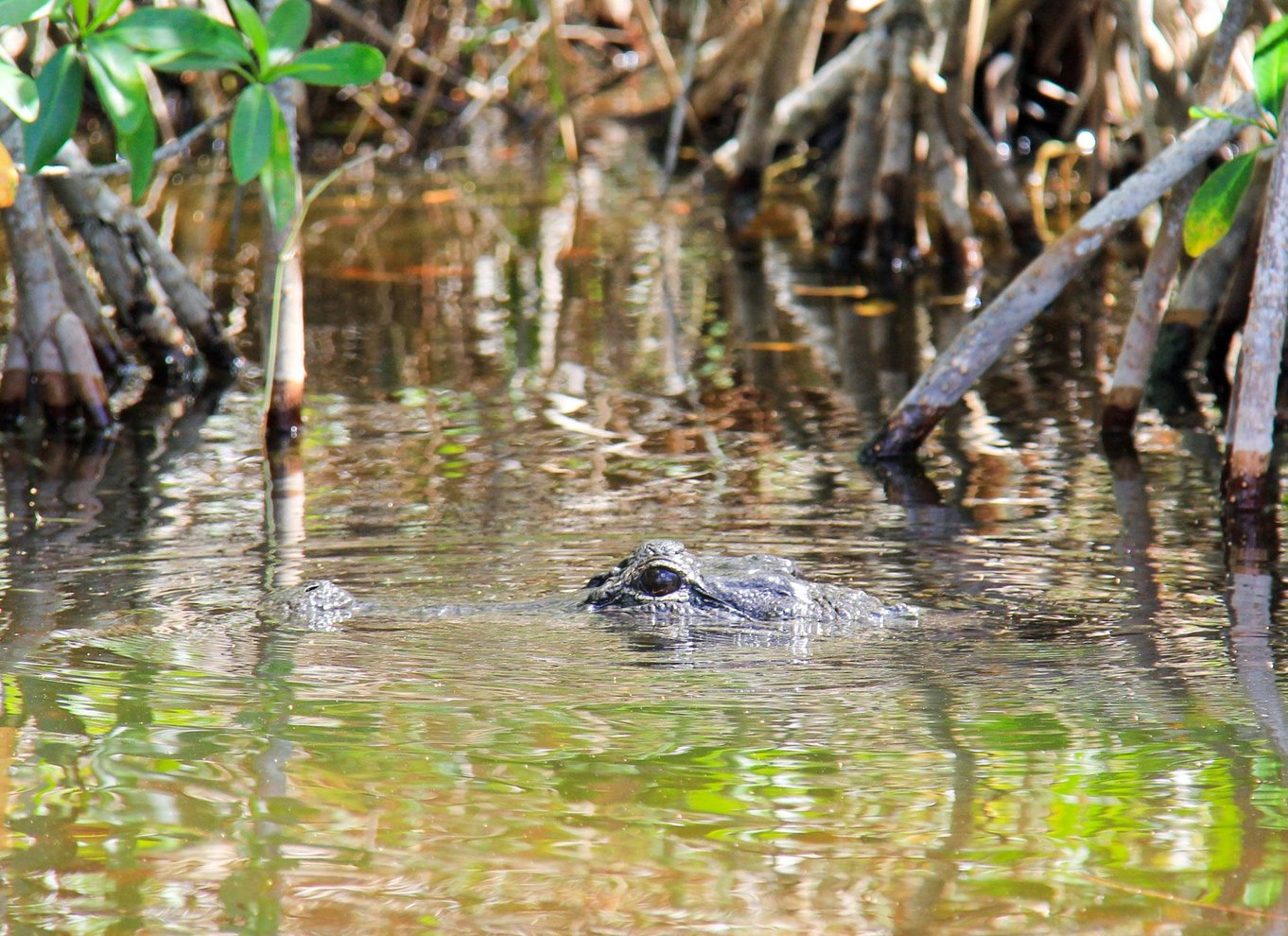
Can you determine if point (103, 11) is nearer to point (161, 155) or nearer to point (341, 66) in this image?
point (341, 66)

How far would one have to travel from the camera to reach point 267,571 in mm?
4906

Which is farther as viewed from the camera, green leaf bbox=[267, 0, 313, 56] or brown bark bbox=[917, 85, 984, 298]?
brown bark bbox=[917, 85, 984, 298]

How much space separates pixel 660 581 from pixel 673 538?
814 mm

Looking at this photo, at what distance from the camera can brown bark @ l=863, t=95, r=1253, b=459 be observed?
5.88 metres

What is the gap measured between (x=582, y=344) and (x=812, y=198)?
17.4 feet

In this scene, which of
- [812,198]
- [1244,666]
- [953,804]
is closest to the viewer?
[953,804]

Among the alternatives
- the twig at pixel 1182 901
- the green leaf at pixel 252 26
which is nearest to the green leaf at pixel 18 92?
the green leaf at pixel 252 26

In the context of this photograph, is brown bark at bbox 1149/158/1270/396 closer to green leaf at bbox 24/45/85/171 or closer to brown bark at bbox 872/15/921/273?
brown bark at bbox 872/15/921/273

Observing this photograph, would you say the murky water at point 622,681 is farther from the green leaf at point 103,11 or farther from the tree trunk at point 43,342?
the green leaf at point 103,11

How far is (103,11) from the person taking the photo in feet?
14.0

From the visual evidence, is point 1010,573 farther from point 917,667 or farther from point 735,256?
point 735,256

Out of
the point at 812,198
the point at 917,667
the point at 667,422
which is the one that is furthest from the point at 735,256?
the point at 917,667

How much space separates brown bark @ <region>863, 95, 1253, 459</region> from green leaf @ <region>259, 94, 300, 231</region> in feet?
7.78

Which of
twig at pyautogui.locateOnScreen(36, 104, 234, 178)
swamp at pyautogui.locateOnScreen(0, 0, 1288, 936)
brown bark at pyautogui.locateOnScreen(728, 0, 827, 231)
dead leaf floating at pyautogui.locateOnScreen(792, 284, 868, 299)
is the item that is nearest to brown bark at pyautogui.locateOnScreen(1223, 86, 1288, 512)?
swamp at pyautogui.locateOnScreen(0, 0, 1288, 936)
